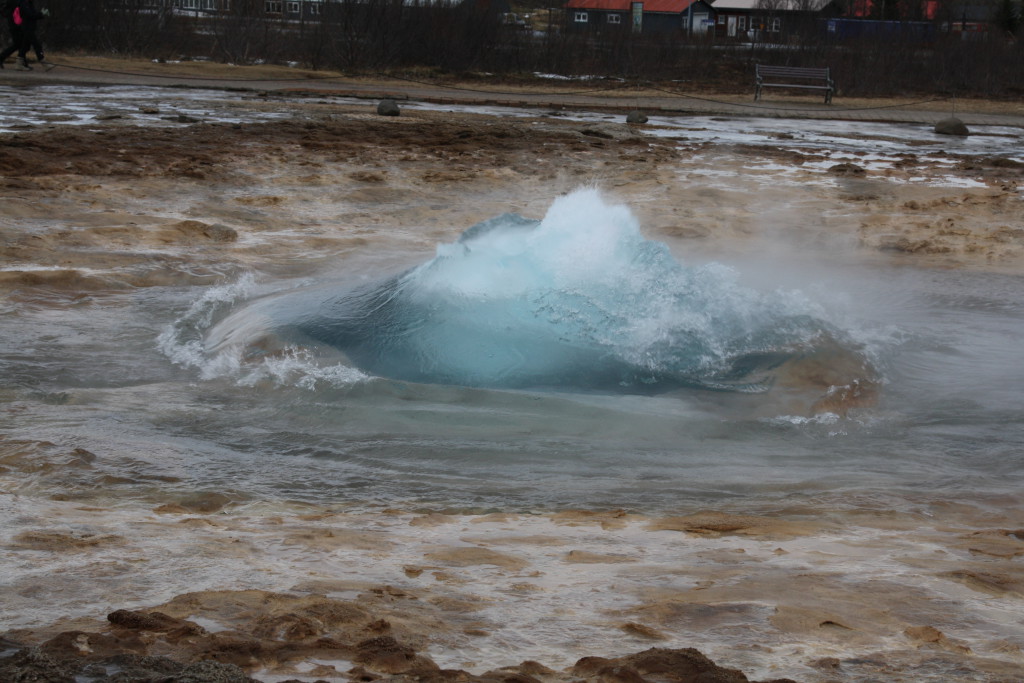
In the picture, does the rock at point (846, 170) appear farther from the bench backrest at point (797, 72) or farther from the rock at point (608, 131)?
the bench backrest at point (797, 72)

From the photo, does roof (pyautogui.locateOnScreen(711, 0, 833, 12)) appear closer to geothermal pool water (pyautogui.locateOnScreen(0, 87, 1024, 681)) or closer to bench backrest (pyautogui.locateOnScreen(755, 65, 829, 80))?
bench backrest (pyautogui.locateOnScreen(755, 65, 829, 80))

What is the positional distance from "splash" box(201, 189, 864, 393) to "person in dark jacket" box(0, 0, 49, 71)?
16.9 m

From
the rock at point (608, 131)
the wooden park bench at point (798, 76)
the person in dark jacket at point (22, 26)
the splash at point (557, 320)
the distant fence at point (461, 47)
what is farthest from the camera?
the distant fence at point (461, 47)

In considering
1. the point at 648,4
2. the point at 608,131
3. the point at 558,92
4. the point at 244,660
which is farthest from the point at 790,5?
the point at 244,660

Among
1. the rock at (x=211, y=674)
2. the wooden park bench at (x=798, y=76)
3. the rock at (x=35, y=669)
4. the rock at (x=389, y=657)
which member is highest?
the wooden park bench at (x=798, y=76)

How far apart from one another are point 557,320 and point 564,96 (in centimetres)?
1942

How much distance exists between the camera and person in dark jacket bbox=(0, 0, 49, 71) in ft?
68.6

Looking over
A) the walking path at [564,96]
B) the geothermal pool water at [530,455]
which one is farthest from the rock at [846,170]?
the walking path at [564,96]

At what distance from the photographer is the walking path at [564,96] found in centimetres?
2242

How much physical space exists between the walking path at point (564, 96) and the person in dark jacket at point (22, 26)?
372 mm

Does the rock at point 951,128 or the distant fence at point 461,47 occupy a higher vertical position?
the distant fence at point 461,47

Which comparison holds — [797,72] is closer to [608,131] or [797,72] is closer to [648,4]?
[608,131]

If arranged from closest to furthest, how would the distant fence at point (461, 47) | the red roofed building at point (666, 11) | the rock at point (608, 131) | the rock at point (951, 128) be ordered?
the rock at point (608, 131) → the rock at point (951, 128) → the distant fence at point (461, 47) → the red roofed building at point (666, 11)

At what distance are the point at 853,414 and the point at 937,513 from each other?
59.4 inches
